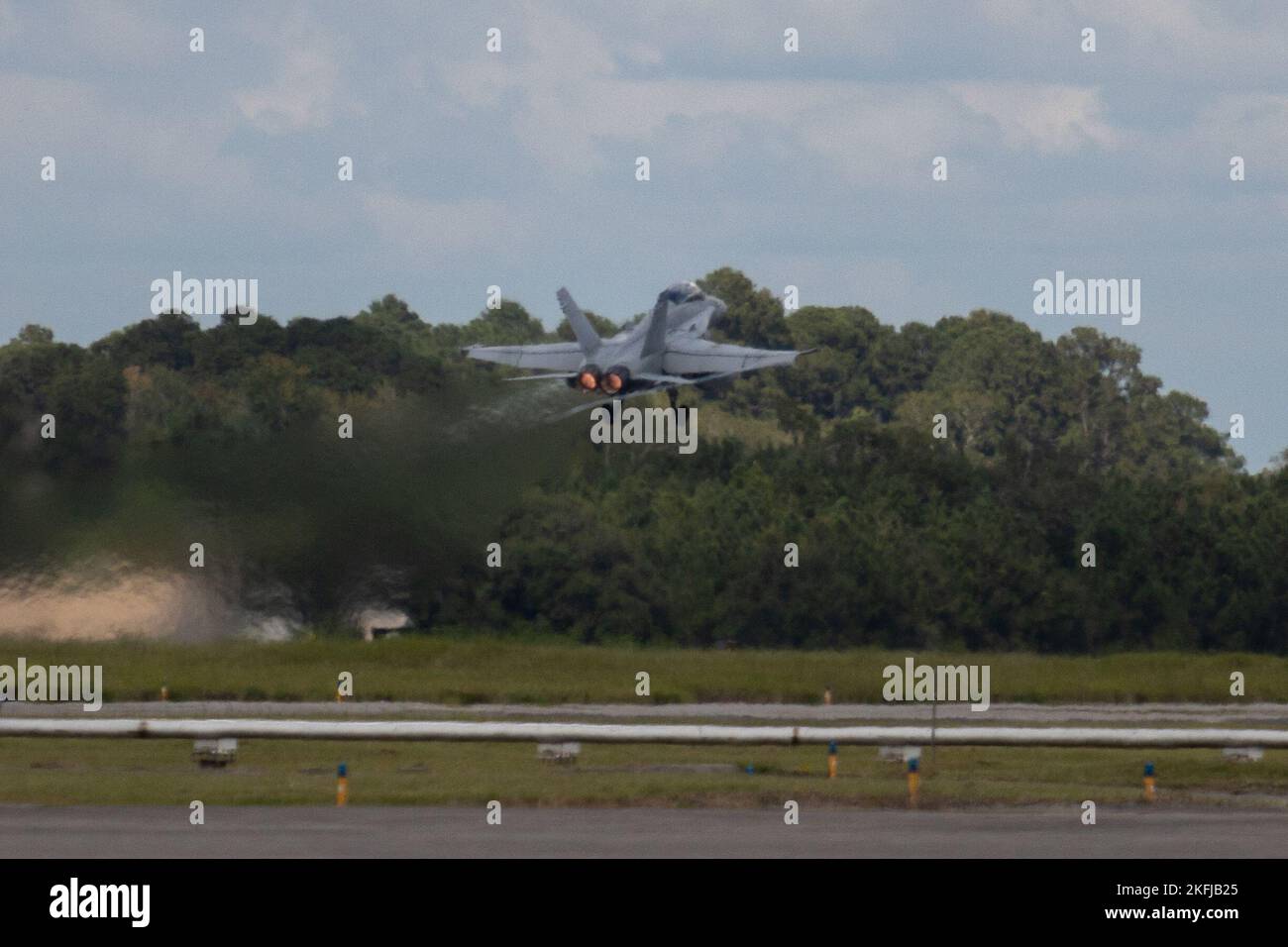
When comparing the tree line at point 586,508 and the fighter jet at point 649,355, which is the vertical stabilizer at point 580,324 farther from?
the tree line at point 586,508

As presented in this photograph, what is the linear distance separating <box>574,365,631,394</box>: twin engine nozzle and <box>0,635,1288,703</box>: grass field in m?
7.19

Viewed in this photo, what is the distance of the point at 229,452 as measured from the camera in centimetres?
4409

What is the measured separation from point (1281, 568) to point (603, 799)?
142 ft

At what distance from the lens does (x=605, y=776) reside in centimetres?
3005

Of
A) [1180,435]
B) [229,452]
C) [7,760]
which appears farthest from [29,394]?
[1180,435]

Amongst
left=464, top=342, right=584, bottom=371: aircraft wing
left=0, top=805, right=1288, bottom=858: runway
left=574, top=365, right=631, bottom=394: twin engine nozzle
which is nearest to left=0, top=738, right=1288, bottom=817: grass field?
left=0, top=805, right=1288, bottom=858: runway

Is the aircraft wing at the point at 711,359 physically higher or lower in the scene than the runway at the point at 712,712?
higher

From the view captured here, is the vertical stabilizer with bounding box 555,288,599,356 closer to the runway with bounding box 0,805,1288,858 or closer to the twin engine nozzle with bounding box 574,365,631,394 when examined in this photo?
the twin engine nozzle with bounding box 574,365,631,394

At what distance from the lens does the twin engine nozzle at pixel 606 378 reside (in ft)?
188

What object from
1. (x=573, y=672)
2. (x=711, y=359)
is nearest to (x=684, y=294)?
(x=711, y=359)

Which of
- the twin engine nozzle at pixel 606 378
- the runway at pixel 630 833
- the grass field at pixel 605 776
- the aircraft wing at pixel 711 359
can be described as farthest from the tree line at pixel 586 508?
the runway at pixel 630 833

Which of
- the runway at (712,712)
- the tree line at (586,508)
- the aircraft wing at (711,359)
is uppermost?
the aircraft wing at (711,359)

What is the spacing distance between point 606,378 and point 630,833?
1418 inches

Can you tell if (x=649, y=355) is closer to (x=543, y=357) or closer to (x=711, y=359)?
(x=711, y=359)
